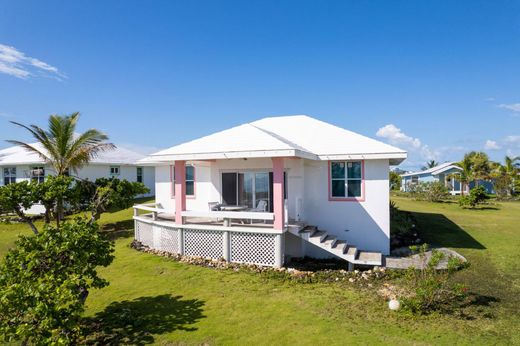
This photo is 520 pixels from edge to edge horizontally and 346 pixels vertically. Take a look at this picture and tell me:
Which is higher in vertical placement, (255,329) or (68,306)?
(68,306)

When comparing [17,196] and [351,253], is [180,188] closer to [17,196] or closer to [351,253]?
[17,196]

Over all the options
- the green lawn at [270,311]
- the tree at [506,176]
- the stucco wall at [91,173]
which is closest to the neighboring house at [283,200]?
the green lawn at [270,311]

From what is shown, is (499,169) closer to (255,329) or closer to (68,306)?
(255,329)

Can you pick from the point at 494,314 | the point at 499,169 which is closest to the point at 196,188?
the point at 494,314

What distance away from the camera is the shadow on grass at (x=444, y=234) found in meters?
13.9

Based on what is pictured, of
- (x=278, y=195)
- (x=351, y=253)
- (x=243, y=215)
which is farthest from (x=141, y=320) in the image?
(x=351, y=253)

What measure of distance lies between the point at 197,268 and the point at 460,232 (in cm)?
1425

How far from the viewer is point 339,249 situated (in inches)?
419

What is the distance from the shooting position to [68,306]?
5.14m

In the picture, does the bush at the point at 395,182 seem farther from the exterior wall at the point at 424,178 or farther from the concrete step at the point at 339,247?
the concrete step at the point at 339,247

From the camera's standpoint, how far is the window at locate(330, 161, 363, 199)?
12414 millimetres

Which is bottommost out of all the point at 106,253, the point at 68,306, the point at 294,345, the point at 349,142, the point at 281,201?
the point at 294,345

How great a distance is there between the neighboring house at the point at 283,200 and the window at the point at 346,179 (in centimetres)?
4

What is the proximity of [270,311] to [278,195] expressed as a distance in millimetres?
4014
